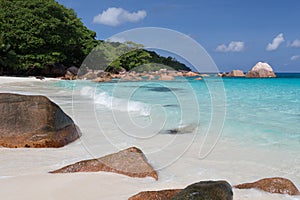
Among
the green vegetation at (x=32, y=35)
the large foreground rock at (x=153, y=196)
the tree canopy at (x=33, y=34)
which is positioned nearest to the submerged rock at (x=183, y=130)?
the large foreground rock at (x=153, y=196)

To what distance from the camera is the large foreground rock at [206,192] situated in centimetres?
204

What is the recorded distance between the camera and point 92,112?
7.95 meters

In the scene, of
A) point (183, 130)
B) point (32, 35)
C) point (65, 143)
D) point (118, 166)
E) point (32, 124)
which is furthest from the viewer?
point (32, 35)

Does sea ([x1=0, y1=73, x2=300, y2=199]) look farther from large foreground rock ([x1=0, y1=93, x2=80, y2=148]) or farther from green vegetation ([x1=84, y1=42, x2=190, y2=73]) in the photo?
green vegetation ([x1=84, y1=42, x2=190, y2=73])

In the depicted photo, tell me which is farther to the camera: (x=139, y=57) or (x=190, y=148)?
(x=139, y=57)

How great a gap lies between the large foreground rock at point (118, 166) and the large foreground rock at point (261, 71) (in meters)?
42.9

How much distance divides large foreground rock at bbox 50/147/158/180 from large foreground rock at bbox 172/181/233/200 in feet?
3.13

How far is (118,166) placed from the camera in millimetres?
3127

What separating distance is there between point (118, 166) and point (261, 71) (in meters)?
43.2

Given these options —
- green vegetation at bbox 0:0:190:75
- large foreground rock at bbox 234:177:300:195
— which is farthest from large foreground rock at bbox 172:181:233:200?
green vegetation at bbox 0:0:190:75

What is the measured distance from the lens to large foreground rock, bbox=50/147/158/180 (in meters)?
3.05

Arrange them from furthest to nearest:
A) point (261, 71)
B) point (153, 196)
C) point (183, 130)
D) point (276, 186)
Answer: point (261, 71), point (183, 130), point (276, 186), point (153, 196)

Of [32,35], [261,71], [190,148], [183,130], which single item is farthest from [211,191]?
[261,71]

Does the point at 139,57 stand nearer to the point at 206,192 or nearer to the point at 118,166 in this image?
the point at 118,166
